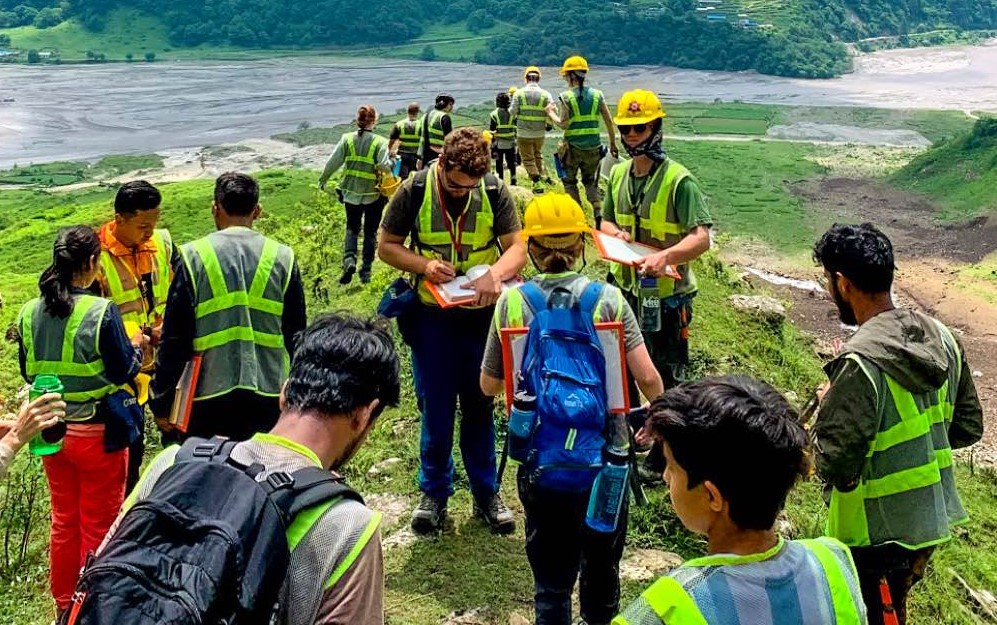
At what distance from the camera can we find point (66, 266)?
3941 millimetres

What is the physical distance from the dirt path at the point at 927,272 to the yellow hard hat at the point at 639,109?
17.4ft

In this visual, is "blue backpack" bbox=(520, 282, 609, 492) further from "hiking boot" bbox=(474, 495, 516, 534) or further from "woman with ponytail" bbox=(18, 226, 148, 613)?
"woman with ponytail" bbox=(18, 226, 148, 613)

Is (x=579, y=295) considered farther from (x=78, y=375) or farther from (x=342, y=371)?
(x=78, y=375)

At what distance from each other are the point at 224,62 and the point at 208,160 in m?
32.3

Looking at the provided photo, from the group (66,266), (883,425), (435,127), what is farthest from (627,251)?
(435,127)

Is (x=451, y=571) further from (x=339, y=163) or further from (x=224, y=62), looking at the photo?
(x=224, y=62)

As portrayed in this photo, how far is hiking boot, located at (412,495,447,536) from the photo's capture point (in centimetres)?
473

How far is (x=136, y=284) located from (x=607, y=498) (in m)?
2.74

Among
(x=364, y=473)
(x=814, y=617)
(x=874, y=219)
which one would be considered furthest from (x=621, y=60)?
(x=814, y=617)

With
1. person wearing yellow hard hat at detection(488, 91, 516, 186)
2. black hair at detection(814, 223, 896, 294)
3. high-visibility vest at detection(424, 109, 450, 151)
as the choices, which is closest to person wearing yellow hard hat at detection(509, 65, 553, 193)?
person wearing yellow hard hat at detection(488, 91, 516, 186)

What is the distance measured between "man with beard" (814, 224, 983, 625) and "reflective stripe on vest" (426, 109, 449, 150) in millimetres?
8024

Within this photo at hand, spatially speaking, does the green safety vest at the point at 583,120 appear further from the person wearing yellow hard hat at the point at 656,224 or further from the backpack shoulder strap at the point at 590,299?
the backpack shoulder strap at the point at 590,299

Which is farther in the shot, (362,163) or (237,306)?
(362,163)

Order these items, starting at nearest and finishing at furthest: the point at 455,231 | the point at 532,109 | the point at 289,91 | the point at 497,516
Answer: the point at 455,231 < the point at 497,516 < the point at 532,109 < the point at 289,91
